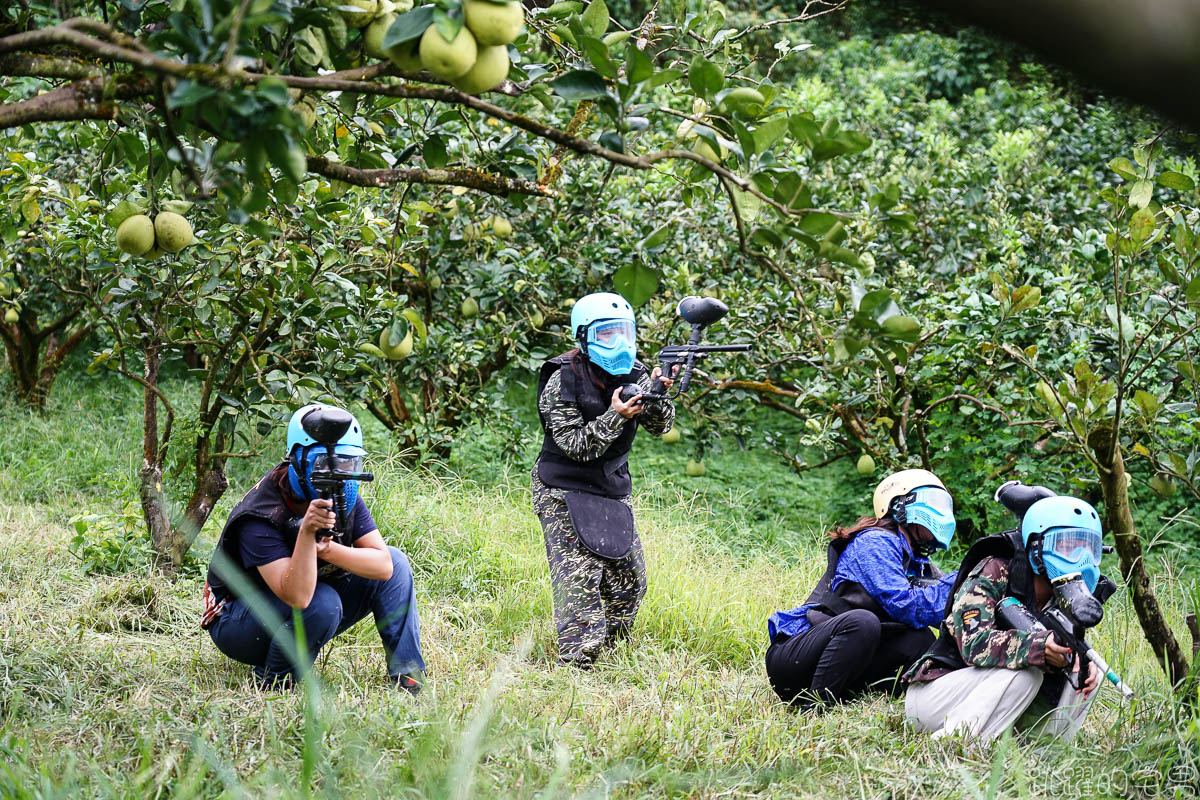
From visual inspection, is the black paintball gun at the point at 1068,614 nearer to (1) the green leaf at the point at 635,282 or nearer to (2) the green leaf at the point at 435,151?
(1) the green leaf at the point at 635,282

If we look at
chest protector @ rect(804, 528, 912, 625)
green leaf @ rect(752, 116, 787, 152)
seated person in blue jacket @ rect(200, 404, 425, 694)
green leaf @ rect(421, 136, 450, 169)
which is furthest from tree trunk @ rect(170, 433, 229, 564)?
green leaf @ rect(752, 116, 787, 152)

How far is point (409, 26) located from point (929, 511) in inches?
92.9

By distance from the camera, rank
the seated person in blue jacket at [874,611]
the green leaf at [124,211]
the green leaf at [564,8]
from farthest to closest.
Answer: the seated person in blue jacket at [874,611]
the green leaf at [124,211]
the green leaf at [564,8]

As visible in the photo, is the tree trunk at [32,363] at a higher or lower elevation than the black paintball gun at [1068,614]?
lower

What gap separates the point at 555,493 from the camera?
3.90m

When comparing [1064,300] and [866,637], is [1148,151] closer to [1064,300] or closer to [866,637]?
[866,637]

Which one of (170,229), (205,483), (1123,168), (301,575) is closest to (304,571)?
(301,575)

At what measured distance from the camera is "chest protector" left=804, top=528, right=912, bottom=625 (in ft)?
A: 11.2

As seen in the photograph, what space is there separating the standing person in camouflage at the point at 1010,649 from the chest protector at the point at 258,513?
6.05ft

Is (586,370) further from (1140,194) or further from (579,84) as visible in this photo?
(579,84)

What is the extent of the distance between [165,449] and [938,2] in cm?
410

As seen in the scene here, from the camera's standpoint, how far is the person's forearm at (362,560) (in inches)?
122

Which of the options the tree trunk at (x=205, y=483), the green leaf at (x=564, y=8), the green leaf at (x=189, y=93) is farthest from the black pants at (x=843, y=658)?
the green leaf at (x=189, y=93)

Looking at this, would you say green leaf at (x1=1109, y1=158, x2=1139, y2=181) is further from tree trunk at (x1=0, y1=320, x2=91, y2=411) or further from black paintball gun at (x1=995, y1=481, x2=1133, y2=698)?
tree trunk at (x1=0, y1=320, x2=91, y2=411)
